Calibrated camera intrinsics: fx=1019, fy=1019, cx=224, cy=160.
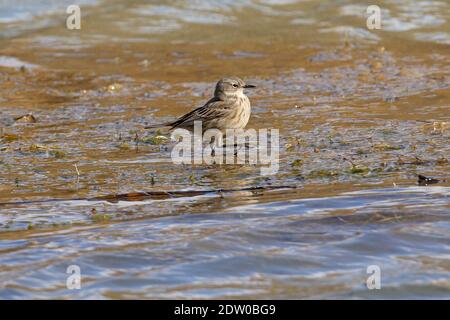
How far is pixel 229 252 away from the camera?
720 centimetres

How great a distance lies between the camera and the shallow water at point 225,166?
6.86m

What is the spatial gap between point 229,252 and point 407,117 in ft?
17.5

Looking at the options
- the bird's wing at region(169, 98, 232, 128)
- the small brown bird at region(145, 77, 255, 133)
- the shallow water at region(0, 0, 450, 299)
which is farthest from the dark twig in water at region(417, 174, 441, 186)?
the bird's wing at region(169, 98, 232, 128)

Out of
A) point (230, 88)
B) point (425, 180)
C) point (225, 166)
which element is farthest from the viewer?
point (230, 88)

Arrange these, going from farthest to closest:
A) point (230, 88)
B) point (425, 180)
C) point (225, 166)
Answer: point (230, 88), point (225, 166), point (425, 180)

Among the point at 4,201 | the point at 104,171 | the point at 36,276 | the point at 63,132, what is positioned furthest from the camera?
the point at 63,132

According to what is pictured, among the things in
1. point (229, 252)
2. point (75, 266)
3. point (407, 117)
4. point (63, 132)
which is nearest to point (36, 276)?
point (75, 266)

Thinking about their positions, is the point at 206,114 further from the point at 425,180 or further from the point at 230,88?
the point at 425,180

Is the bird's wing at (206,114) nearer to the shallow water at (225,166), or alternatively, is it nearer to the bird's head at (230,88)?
the bird's head at (230,88)

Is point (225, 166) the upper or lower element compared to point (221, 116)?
lower

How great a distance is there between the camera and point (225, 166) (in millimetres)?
10094

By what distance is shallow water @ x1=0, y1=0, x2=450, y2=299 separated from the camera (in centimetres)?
686

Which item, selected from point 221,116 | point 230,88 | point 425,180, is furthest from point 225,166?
point 425,180
